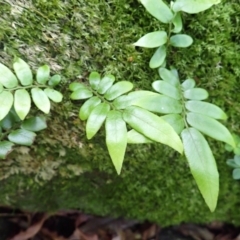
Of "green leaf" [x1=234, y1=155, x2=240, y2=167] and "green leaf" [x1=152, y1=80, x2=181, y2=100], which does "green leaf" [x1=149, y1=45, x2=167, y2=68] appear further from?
"green leaf" [x1=234, y1=155, x2=240, y2=167]

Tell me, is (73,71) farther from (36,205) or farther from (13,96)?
(36,205)

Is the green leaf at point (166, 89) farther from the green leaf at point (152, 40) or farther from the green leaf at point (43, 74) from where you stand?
the green leaf at point (43, 74)

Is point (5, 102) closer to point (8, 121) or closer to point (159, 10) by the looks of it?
point (8, 121)

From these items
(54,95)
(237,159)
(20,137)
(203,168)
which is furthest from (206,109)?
(20,137)

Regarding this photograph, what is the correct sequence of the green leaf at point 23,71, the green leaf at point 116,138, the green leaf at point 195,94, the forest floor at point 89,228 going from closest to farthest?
the green leaf at point 116,138, the green leaf at point 23,71, the green leaf at point 195,94, the forest floor at point 89,228

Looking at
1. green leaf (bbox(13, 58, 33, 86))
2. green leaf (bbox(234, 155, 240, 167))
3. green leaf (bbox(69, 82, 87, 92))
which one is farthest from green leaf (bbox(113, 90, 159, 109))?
green leaf (bbox(234, 155, 240, 167))

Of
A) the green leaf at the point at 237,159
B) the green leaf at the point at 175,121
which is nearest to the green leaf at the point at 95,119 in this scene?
the green leaf at the point at 175,121
